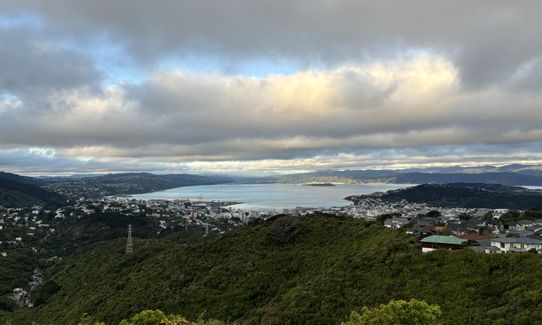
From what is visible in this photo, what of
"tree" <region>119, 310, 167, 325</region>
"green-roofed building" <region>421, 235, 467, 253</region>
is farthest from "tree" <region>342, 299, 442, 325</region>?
"green-roofed building" <region>421, 235, 467, 253</region>

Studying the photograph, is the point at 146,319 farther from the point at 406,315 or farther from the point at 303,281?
the point at 303,281

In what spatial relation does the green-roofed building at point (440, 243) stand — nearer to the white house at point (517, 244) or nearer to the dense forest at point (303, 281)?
the dense forest at point (303, 281)

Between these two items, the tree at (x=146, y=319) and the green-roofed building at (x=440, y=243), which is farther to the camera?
the green-roofed building at (x=440, y=243)

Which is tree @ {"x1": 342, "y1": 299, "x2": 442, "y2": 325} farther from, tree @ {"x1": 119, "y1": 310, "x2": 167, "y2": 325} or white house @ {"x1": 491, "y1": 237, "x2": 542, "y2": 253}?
white house @ {"x1": 491, "y1": 237, "x2": 542, "y2": 253}

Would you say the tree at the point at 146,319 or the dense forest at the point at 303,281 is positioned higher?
the tree at the point at 146,319

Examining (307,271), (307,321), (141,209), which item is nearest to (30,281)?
(307,271)

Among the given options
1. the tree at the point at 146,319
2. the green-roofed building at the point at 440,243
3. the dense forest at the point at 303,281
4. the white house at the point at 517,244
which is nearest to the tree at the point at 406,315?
the dense forest at the point at 303,281

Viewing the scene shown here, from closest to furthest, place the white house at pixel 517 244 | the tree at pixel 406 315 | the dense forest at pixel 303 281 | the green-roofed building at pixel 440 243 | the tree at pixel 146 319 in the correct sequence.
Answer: the tree at pixel 406 315, the tree at pixel 146 319, the dense forest at pixel 303 281, the green-roofed building at pixel 440 243, the white house at pixel 517 244

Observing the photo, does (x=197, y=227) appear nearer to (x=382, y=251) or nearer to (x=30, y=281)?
(x=30, y=281)
